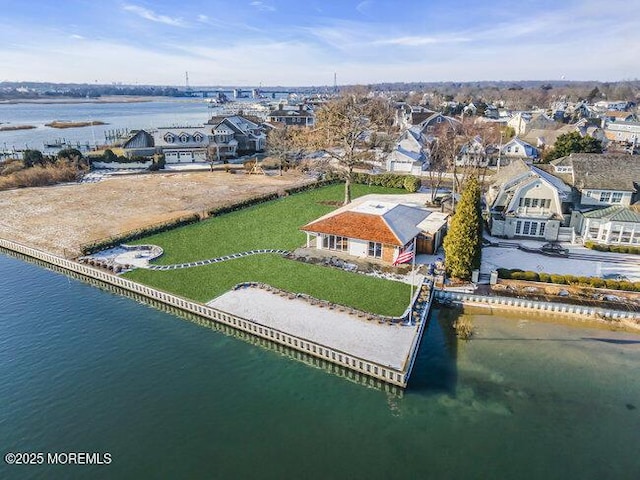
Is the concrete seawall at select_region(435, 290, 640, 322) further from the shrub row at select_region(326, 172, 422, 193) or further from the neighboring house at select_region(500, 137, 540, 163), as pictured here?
the neighboring house at select_region(500, 137, 540, 163)

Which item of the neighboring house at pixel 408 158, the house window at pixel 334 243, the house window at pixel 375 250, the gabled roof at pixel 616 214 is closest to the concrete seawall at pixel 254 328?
the house window at pixel 375 250

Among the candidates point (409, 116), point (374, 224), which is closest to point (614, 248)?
point (374, 224)

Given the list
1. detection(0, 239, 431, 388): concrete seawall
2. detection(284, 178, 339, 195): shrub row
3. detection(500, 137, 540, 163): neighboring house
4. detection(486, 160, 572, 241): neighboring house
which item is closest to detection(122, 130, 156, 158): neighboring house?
detection(284, 178, 339, 195): shrub row

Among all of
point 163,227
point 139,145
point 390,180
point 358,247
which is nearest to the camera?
point 358,247

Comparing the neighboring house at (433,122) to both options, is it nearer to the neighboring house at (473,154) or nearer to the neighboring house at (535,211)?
the neighboring house at (473,154)

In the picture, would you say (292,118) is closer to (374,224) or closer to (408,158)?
(408,158)
